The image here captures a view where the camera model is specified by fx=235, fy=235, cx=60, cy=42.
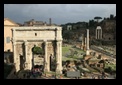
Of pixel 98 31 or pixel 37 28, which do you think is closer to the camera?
pixel 37 28

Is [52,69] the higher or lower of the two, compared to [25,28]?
lower

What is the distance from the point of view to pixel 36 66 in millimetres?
22625

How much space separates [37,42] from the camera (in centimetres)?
1964

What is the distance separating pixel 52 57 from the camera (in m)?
20.7

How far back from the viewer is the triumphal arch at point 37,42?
63.2ft

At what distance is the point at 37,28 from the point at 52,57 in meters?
3.11

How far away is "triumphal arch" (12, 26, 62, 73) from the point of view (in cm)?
1925
